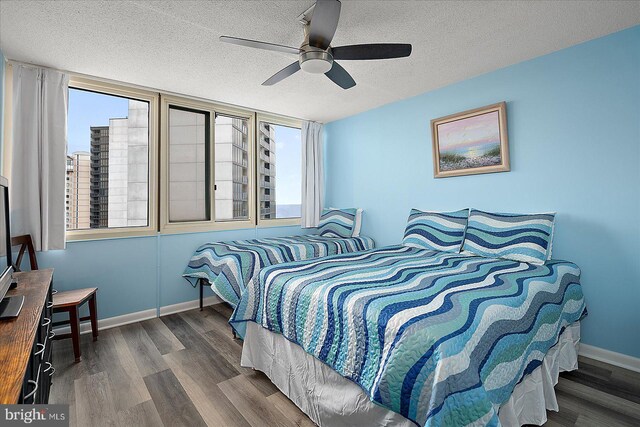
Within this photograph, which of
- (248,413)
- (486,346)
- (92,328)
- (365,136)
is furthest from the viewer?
(365,136)

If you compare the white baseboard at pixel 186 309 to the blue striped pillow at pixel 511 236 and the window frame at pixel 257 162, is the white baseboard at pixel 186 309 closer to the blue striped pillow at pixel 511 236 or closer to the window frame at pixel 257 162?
the blue striped pillow at pixel 511 236

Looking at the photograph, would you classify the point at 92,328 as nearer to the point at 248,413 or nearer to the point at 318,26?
the point at 248,413

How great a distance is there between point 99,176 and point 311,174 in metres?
2.63

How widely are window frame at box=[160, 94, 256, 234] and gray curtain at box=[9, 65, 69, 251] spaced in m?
0.84

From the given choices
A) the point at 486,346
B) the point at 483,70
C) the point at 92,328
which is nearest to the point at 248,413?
the point at 486,346

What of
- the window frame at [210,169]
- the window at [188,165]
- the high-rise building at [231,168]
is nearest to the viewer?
the window frame at [210,169]

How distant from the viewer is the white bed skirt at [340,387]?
54.9 inches

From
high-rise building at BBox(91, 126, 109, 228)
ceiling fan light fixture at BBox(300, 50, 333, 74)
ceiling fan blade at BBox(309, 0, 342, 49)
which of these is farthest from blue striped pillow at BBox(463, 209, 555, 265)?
high-rise building at BBox(91, 126, 109, 228)

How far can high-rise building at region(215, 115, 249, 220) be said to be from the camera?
391 centimetres

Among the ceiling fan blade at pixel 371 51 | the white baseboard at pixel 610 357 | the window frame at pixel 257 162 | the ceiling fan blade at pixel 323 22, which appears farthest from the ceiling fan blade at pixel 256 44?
the white baseboard at pixel 610 357

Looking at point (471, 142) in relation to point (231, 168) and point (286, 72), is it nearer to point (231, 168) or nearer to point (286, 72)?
point (286, 72)

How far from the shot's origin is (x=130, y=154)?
3.35 metres

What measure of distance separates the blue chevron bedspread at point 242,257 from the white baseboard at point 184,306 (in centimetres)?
27

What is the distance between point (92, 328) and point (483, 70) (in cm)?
432
